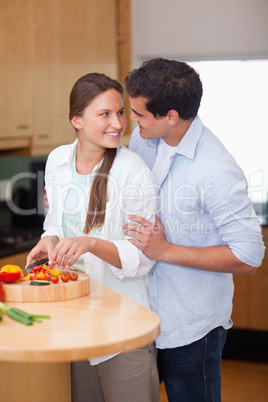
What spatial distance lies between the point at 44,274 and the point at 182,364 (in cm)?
56

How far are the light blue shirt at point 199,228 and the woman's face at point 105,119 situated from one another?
0.66ft

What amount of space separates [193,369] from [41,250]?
60 cm

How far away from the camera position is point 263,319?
395 cm

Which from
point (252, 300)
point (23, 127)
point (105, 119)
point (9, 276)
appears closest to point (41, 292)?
point (9, 276)

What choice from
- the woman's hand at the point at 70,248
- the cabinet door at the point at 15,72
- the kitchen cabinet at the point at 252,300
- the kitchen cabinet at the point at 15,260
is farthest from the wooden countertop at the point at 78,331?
the kitchen cabinet at the point at 252,300

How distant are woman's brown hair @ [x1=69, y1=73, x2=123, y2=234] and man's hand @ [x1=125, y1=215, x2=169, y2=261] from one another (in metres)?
0.10

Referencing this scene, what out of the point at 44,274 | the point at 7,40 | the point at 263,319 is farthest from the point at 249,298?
the point at 44,274

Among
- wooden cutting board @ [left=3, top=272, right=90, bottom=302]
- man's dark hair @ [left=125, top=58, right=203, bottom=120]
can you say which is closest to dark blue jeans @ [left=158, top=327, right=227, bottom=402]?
wooden cutting board @ [left=3, top=272, right=90, bottom=302]

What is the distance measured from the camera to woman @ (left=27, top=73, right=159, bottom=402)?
1.68 metres

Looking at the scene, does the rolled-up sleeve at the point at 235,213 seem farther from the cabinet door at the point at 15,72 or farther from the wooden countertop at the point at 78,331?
the cabinet door at the point at 15,72

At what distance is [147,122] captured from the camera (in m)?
1.84

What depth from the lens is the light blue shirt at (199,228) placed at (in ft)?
5.64

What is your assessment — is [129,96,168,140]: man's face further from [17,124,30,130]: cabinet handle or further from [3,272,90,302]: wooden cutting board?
[17,124,30,130]: cabinet handle

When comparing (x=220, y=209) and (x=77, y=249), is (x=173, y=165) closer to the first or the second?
(x=220, y=209)
